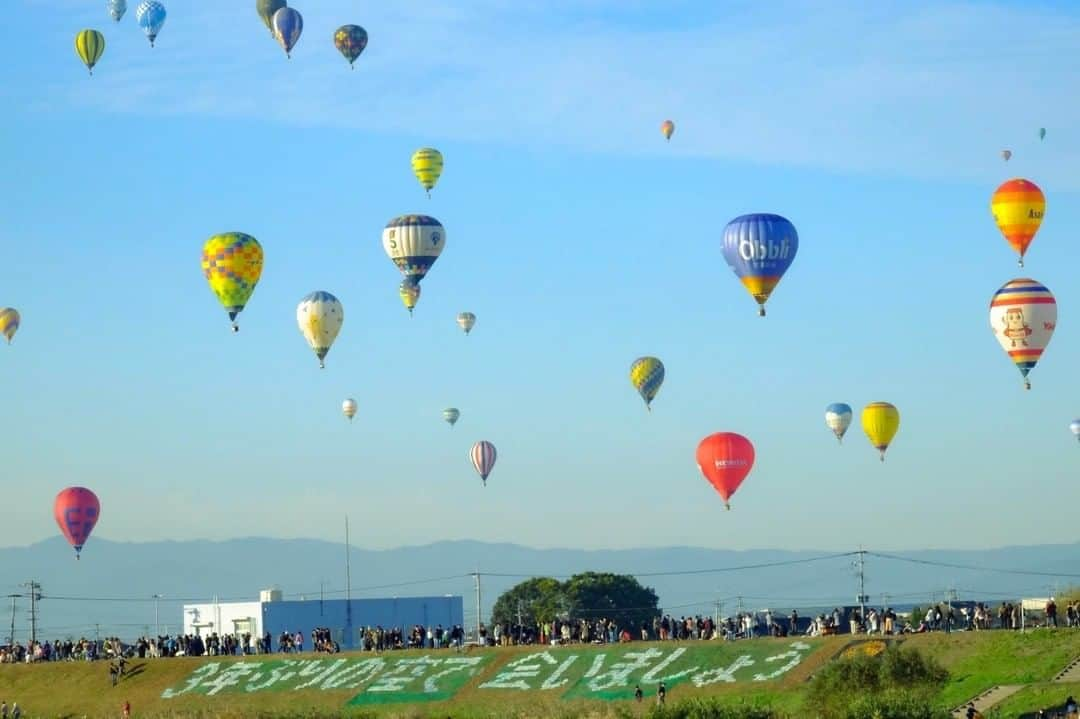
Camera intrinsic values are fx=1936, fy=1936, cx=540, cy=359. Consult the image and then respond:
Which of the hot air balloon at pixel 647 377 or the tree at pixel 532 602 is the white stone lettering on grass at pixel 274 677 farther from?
the tree at pixel 532 602

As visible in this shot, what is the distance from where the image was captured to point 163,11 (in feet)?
338

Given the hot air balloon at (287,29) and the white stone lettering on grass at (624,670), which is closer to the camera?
the white stone lettering on grass at (624,670)

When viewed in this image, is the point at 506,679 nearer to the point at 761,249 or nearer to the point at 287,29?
the point at 761,249

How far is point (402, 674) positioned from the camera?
277 feet

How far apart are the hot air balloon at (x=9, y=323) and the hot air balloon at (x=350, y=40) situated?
1172 inches

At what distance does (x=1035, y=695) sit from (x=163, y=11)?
60.2 metres

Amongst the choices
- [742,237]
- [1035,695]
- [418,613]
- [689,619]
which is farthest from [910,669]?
[418,613]

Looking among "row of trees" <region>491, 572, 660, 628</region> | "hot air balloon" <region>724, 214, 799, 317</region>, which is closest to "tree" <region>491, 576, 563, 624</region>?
"row of trees" <region>491, 572, 660, 628</region>

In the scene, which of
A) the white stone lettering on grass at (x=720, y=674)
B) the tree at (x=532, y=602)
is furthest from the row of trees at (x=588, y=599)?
the white stone lettering on grass at (x=720, y=674)

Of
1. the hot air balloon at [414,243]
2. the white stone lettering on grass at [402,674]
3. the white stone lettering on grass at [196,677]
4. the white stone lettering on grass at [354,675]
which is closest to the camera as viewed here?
the white stone lettering on grass at [402,674]

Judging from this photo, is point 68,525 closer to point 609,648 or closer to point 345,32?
point 345,32

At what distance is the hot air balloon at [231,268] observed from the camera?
91625 mm

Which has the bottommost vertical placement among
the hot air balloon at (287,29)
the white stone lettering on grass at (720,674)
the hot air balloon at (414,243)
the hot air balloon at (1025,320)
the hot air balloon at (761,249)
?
the white stone lettering on grass at (720,674)

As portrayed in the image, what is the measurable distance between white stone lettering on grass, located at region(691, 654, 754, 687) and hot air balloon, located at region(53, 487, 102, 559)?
4510 centimetres
